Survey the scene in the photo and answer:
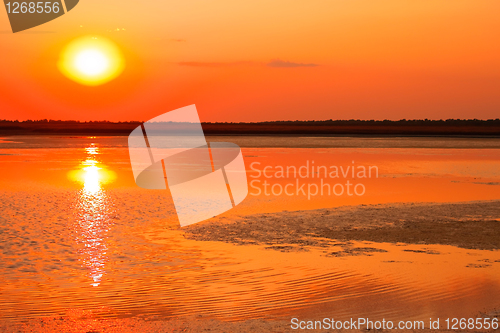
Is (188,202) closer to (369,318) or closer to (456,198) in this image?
(456,198)

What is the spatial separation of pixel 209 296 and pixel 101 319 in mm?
1594

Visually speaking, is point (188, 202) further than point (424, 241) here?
Yes

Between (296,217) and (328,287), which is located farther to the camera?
(296,217)

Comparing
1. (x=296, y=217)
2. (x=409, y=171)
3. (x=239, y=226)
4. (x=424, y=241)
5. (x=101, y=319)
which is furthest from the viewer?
(x=409, y=171)

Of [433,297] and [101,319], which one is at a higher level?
[101,319]

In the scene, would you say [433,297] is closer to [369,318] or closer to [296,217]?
[369,318]

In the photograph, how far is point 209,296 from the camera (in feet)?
24.1

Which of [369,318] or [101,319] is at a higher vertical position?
[101,319]

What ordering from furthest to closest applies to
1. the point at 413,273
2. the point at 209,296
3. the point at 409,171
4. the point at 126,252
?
the point at 409,171
the point at 126,252
the point at 413,273
the point at 209,296

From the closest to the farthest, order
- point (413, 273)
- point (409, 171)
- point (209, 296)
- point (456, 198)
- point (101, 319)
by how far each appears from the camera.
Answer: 1. point (101, 319)
2. point (209, 296)
3. point (413, 273)
4. point (456, 198)
5. point (409, 171)

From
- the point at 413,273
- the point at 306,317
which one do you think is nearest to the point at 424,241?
the point at 413,273

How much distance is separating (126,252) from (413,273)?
5.31 metres

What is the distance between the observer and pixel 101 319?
21.0 feet

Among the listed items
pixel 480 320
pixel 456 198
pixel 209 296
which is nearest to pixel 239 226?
pixel 209 296
